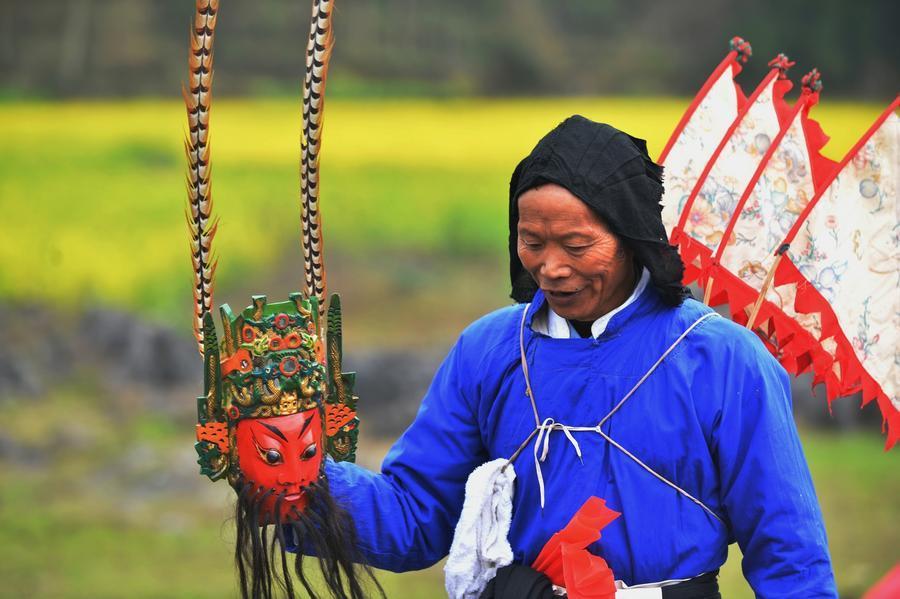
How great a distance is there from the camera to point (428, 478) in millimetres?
2209

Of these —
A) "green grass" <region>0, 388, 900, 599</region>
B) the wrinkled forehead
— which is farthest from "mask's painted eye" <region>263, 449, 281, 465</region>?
"green grass" <region>0, 388, 900, 599</region>

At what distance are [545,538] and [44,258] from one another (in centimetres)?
348

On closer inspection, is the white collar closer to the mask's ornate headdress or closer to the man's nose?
the man's nose

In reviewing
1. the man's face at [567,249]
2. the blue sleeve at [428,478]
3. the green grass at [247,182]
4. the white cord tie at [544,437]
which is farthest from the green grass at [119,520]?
the man's face at [567,249]

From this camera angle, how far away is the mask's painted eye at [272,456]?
79.0 inches

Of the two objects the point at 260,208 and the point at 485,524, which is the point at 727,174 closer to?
the point at 485,524

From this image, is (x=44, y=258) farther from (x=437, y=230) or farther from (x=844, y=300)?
(x=844, y=300)

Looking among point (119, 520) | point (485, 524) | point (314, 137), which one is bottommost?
point (119, 520)

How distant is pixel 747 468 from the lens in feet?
6.43

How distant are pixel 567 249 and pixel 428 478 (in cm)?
51

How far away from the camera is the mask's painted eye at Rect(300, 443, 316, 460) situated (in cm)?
203

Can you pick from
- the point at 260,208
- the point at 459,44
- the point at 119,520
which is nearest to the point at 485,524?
the point at 119,520

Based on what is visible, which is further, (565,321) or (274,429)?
(565,321)

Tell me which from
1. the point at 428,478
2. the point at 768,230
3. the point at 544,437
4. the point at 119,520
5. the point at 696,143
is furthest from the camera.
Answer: the point at 119,520
